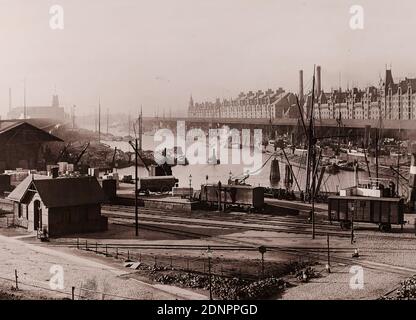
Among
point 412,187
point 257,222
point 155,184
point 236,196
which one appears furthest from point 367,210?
point 155,184

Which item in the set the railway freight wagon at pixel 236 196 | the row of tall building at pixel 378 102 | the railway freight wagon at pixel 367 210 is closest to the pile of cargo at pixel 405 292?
the railway freight wagon at pixel 367 210

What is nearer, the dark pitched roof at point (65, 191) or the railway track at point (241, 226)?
the dark pitched roof at point (65, 191)

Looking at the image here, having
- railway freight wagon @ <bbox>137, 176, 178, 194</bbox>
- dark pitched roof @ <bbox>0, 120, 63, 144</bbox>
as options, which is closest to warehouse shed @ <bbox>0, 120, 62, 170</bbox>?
dark pitched roof @ <bbox>0, 120, 63, 144</bbox>

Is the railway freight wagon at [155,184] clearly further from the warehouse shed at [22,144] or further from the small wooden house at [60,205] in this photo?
the warehouse shed at [22,144]
